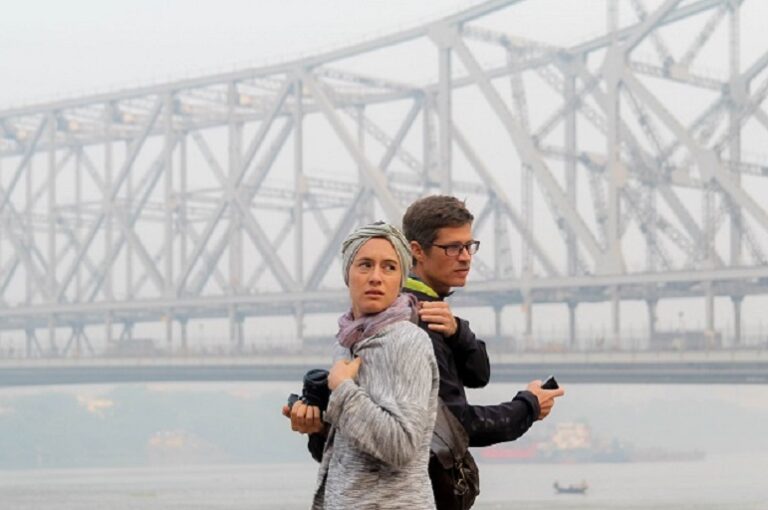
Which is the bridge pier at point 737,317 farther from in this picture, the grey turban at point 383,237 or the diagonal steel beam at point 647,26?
the grey turban at point 383,237

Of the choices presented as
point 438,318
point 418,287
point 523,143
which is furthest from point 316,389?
point 523,143

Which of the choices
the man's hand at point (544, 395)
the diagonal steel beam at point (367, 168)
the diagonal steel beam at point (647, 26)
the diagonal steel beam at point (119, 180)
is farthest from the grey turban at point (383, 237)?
the diagonal steel beam at point (119, 180)

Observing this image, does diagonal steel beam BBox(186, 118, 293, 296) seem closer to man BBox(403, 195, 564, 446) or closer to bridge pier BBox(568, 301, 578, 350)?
bridge pier BBox(568, 301, 578, 350)

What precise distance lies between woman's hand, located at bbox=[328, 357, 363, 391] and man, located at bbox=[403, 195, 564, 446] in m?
0.32

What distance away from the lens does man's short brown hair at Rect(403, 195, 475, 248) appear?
484 centimetres

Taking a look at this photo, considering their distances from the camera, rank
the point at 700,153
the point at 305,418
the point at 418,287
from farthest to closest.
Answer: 1. the point at 700,153
2. the point at 418,287
3. the point at 305,418

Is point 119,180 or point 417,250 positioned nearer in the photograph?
point 417,250

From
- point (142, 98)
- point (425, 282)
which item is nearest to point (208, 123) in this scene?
point (142, 98)

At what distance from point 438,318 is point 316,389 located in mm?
369

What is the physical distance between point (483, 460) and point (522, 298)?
4781 cm

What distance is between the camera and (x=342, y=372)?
4309mm

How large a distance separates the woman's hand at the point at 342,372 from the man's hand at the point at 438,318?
0.31 m

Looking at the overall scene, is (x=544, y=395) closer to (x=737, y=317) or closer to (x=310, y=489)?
(x=737, y=317)

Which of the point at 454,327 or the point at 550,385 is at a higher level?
the point at 454,327
